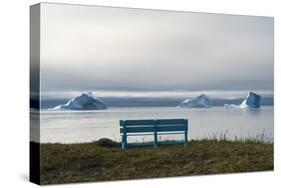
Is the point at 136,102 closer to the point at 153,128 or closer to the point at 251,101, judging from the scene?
the point at 153,128

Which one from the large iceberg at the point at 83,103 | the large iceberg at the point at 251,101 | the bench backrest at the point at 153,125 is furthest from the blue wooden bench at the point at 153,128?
the large iceberg at the point at 251,101

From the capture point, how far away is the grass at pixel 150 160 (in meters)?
11.8

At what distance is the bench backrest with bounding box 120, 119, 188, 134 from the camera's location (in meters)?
12.5

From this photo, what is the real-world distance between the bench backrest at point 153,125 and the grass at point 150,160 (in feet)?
1.04

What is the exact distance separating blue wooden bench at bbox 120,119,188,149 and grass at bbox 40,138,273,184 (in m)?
0.15

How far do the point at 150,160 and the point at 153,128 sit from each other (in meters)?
0.59

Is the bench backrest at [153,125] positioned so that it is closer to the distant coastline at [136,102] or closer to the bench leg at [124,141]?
the bench leg at [124,141]

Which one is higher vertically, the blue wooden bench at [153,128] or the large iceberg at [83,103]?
the large iceberg at [83,103]

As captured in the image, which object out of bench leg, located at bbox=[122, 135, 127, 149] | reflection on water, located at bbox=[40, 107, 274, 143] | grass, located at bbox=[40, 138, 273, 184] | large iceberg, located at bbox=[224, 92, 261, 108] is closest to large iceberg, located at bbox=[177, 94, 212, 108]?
reflection on water, located at bbox=[40, 107, 274, 143]

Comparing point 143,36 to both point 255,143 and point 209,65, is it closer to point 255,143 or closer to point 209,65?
point 209,65

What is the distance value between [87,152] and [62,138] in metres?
0.51

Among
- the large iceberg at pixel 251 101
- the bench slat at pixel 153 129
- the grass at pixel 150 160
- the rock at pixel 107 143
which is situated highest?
the large iceberg at pixel 251 101

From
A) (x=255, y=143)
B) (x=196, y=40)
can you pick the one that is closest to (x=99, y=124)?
(x=196, y=40)

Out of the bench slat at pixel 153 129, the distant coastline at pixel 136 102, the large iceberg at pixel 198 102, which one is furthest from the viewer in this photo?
the large iceberg at pixel 198 102
